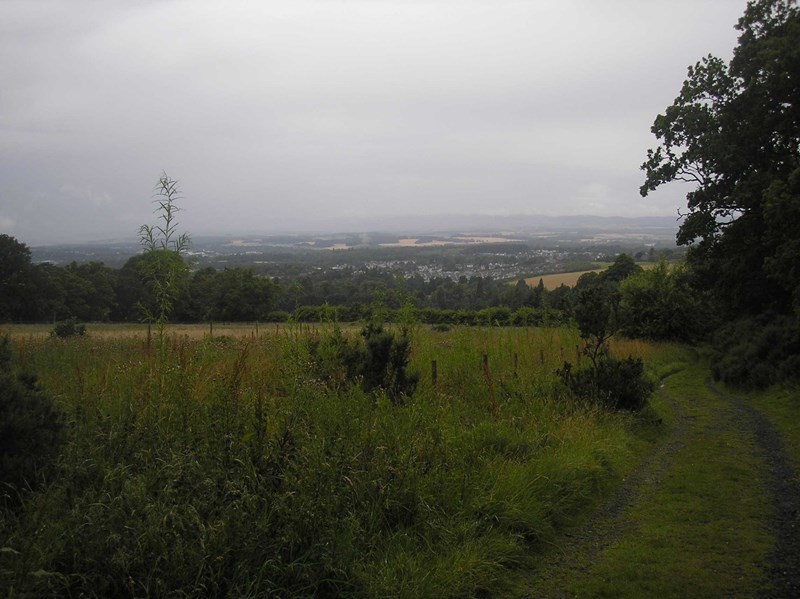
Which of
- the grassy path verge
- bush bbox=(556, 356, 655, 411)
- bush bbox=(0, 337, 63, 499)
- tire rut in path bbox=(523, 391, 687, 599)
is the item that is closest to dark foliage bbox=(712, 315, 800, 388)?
bush bbox=(556, 356, 655, 411)

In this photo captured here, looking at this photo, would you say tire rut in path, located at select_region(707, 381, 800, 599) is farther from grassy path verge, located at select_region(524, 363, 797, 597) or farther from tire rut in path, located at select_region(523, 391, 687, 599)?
tire rut in path, located at select_region(523, 391, 687, 599)

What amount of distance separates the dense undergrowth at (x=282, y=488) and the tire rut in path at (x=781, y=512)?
69.6 inches

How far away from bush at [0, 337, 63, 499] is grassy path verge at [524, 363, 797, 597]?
12.5ft

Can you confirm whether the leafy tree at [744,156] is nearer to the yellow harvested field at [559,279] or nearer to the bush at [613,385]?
the bush at [613,385]

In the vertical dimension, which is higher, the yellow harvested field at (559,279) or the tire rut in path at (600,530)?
the yellow harvested field at (559,279)

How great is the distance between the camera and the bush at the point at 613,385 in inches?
414

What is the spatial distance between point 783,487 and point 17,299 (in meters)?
21.9

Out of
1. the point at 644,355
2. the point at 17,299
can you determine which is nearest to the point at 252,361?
the point at 17,299

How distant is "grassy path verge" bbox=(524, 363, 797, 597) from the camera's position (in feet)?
15.1

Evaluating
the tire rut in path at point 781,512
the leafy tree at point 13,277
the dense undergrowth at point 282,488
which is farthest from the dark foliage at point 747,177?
the leafy tree at point 13,277

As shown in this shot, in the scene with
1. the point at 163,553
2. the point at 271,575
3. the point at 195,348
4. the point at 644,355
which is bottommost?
the point at 644,355

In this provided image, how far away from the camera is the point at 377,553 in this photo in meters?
4.62

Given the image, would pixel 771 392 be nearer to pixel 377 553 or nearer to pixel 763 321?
pixel 763 321

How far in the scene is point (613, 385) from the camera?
10688 millimetres
